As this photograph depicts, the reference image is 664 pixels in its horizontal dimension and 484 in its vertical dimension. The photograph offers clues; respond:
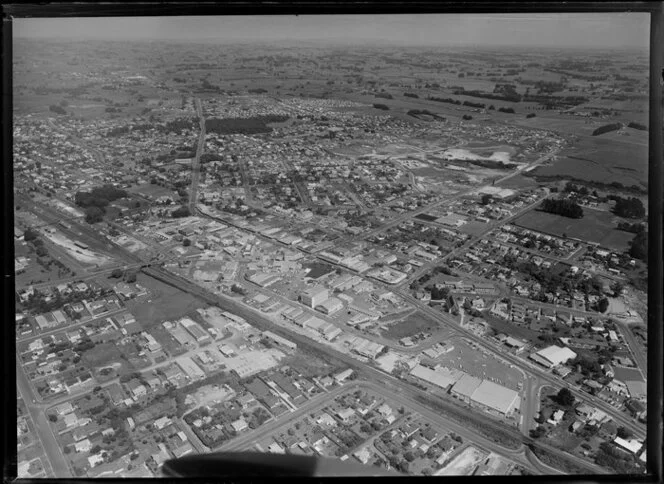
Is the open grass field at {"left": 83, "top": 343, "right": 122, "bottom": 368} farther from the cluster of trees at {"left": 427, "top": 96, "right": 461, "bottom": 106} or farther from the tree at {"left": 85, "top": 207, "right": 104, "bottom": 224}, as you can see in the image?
the cluster of trees at {"left": 427, "top": 96, "right": 461, "bottom": 106}

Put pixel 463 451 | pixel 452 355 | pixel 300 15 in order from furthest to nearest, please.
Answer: pixel 452 355
pixel 463 451
pixel 300 15

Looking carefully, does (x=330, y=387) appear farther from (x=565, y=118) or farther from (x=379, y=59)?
(x=565, y=118)

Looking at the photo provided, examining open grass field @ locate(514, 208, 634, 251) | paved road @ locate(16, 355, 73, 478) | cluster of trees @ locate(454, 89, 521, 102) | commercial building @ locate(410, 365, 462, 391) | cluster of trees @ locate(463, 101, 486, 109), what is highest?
cluster of trees @ locate(454, 89, 521, 102)

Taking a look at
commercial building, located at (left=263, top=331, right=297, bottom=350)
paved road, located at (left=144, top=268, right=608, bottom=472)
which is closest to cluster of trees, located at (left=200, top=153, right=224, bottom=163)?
paved road, located at (left=144, top=268, right=608, bottom=472)

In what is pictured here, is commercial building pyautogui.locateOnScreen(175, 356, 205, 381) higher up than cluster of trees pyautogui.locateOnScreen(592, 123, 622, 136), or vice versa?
cluster of trees pyautogui.locateOnScreen(592, 123, 622, 136)

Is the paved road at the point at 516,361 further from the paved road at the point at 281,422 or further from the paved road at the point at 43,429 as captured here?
the paved road at the point at 43,429

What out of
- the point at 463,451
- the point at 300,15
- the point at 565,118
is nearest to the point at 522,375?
the point at 463,451
